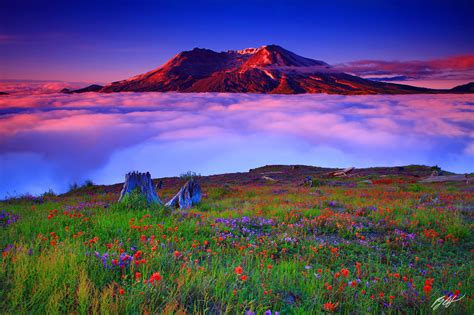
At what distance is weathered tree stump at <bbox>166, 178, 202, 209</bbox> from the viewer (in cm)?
1534

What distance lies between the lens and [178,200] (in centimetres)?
1558

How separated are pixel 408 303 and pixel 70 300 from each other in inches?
169

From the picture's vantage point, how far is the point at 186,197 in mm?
15664

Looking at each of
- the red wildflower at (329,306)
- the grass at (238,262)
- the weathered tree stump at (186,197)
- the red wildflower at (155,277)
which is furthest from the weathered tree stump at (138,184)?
the red wildflower at (329,306)

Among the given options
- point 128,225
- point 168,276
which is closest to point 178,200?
point 128,225

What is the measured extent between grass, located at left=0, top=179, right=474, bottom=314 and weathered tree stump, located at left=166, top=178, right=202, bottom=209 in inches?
176

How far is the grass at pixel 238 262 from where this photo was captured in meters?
3.57

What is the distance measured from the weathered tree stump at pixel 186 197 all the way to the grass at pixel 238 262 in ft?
14.6

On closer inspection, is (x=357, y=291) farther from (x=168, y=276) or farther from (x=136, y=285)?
(x=136, y=285)

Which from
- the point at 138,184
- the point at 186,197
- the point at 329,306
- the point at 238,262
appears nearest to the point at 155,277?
the point at 329,306

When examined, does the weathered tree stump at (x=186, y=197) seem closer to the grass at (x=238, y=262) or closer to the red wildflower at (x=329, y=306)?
the grass at (x=238, y=262)

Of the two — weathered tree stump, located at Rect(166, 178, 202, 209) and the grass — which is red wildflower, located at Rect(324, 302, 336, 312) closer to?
the grass

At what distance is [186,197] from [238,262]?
10133 millimetres

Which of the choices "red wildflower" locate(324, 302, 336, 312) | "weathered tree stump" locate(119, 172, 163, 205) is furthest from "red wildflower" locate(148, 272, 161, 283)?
"weathered tree stump" locate(119, 172, 163, 205)
